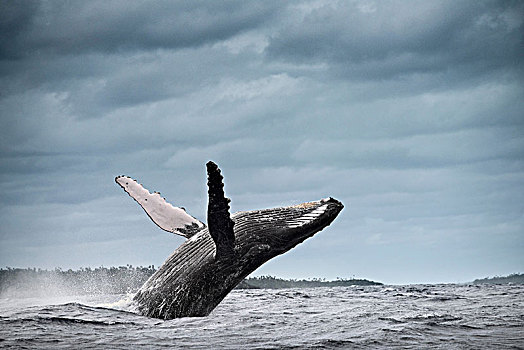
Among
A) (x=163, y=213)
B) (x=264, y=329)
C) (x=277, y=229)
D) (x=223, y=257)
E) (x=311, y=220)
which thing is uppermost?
(x=163, y=213)

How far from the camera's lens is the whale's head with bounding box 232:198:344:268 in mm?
8734

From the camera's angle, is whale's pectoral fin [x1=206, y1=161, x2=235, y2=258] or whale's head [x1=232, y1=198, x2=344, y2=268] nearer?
whale's pectoral fin [x1=206, y1=161, x2=235, y2=258]

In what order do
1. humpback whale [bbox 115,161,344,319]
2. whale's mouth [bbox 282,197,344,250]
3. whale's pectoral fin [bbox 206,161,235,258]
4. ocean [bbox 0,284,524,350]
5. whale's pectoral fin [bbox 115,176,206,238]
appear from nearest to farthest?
ocean [bbox 0,284,524,350]
whale's pectoral fin [bbox 206,161,235,258]
humpback whale [bbox 115,161,344,319]
whale's mouth [bbox 282,197,344,250]
whale's pectoral fin [bbox 115,176,206,238]

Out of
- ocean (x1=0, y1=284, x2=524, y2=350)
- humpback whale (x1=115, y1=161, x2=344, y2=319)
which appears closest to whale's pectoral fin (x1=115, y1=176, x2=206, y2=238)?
humpback whale (x1=115, y1=161, x2=344, y2=319)

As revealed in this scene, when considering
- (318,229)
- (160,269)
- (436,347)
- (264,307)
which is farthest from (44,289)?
(436,347)

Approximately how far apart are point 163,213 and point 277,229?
6.45ft

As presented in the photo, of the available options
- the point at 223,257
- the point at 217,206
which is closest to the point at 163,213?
the point at 223,257

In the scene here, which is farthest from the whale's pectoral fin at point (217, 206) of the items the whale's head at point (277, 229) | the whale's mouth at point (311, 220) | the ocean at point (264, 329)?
the ocean at point (264, 329)

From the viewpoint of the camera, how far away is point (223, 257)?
8.57m

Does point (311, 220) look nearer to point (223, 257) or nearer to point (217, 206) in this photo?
point (223, 257)

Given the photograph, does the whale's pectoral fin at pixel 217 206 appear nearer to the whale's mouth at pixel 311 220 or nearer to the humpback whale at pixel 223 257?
the humpback whale at pixel 223 257

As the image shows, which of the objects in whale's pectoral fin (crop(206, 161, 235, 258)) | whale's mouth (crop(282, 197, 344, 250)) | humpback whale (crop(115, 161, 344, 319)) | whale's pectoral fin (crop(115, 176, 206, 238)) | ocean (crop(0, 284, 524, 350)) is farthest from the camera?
whale's pectoral fin (crop(115, 176, 206, 238))

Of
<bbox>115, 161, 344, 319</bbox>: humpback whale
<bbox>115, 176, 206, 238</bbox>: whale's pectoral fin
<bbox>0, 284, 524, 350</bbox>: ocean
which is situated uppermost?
<bbox>115, 176, 206, 238</bbox>: whale's pectoral fin

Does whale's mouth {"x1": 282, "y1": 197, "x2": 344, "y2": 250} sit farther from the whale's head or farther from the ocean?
the ocean
